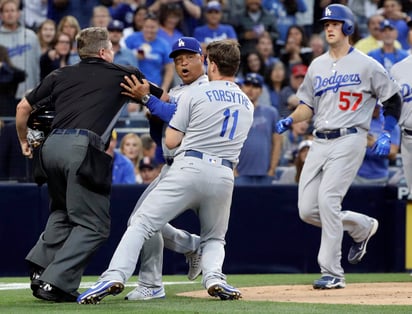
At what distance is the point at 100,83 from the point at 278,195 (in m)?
4.64

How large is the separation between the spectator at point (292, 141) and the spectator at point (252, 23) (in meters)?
2.08

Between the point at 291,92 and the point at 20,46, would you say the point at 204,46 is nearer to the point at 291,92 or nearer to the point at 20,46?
the point at 291,92

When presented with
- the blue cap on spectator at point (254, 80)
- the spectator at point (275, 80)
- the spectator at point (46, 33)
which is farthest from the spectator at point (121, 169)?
the spectator at point (275, 80)

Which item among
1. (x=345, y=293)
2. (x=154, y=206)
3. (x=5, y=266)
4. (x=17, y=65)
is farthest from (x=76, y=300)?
(x=17, y=65)

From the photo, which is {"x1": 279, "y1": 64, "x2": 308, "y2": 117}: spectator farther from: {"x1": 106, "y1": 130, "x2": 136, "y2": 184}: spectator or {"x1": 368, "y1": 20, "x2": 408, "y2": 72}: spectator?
{"x1": 106, "y1": 130, "x2": 136, "y2": 184}: spectator

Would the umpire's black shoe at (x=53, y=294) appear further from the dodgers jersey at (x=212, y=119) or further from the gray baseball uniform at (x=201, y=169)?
the dodgers jersey at (x=212, y=119)

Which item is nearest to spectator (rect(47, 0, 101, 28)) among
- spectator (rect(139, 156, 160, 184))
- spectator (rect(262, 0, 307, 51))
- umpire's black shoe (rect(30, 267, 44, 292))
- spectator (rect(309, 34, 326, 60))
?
spectator (rect(139, 156, 160, 184))

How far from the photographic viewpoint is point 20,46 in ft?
40.8

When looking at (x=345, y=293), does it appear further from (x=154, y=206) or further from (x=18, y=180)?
(x=18, y=180)

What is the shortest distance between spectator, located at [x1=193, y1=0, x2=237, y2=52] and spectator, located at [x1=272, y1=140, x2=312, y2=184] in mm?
2739

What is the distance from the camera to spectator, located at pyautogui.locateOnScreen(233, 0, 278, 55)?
1509 centimetres

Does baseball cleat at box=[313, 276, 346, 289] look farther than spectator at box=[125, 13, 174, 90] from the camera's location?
No

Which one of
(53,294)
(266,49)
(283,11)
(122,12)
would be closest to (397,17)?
(283,11)

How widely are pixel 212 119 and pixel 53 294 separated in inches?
66.7
